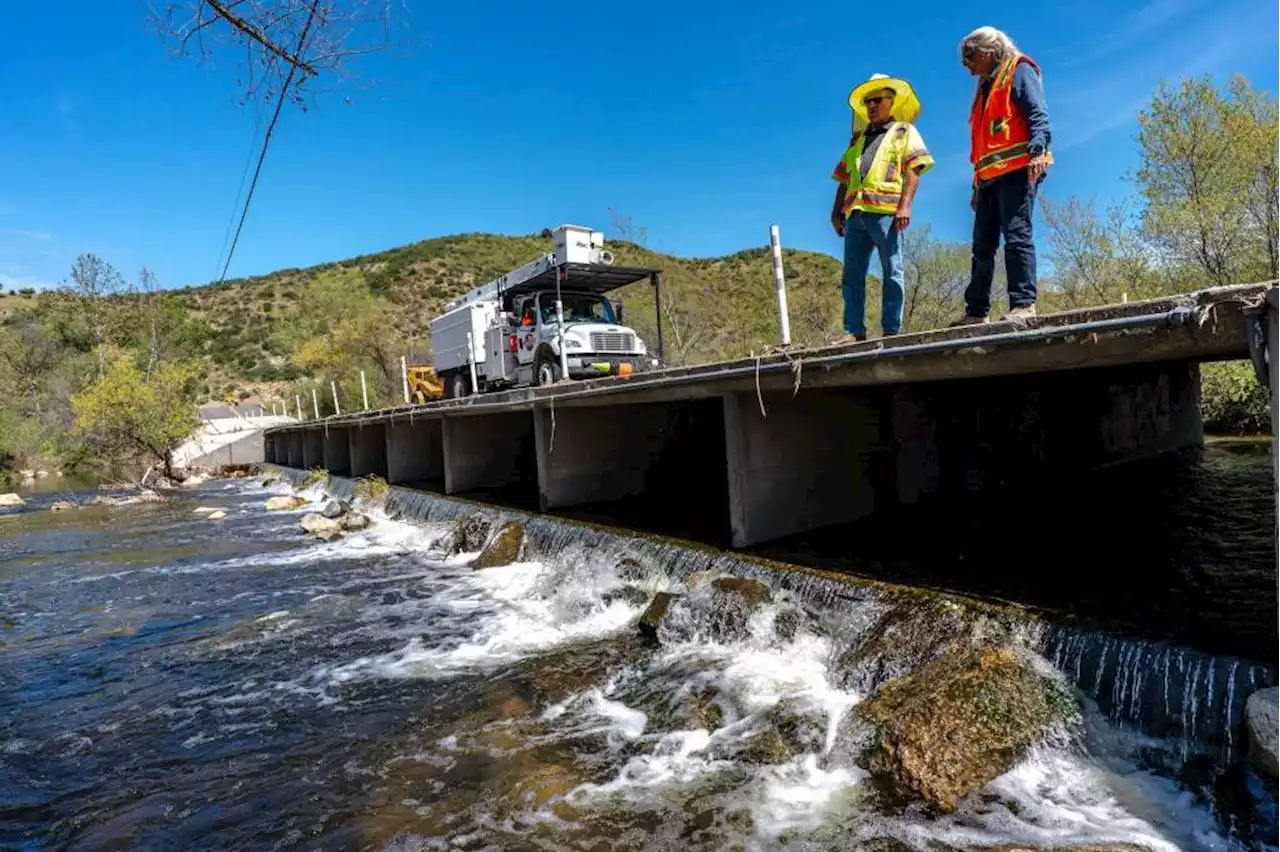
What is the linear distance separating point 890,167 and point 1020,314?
2079 mm

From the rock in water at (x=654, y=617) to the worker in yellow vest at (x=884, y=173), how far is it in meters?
2.84

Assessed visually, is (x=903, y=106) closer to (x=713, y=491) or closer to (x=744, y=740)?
(x=744, y=740)

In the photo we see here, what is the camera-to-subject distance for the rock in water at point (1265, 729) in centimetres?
327

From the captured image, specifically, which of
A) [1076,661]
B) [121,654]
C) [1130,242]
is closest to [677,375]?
[1076,661]

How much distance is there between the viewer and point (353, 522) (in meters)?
15.7

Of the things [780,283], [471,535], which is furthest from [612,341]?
[780,283]

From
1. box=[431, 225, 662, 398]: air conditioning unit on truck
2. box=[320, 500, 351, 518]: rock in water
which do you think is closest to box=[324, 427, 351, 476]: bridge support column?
box=[320, 500, 351, 518]: rock in water

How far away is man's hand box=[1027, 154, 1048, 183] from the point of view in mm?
4988

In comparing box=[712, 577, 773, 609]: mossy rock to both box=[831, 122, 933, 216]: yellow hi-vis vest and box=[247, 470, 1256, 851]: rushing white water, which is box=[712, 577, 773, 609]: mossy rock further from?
box=[831, 122, 933, 216]: yellow hi-vis vest

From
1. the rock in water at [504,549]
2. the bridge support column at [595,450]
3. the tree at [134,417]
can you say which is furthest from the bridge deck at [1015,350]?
the tree at [134,417]

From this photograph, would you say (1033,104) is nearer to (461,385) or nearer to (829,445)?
(829,445)

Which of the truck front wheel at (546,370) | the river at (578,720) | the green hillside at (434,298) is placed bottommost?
the river at (578,720)

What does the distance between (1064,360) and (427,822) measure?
15.1ft

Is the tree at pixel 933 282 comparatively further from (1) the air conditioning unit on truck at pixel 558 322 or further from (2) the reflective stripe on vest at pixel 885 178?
(2) the reflective stripe on vest at pixel 885 178
